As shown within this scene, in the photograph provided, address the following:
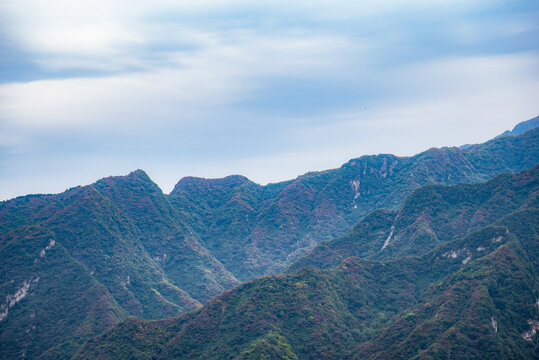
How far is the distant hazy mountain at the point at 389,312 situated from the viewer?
12375 centimetres

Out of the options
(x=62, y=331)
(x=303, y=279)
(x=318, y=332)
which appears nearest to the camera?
(x=318, y=332)

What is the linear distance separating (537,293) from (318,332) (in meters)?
66.7

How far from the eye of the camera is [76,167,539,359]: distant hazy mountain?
12375cm

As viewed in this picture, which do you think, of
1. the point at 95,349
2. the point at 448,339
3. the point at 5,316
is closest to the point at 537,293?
the point at 448,339

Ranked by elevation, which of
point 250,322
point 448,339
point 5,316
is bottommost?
point 448,339

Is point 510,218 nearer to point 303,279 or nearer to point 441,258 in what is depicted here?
point 441,258

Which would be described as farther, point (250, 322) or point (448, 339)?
point (250, 322)

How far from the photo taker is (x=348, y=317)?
163 m

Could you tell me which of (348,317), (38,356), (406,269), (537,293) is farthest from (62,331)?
(537,293)

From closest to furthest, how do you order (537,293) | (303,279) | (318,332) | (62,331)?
(537,293) < (318,332) < (303,279) < (62,331)

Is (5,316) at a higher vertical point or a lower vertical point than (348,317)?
higher

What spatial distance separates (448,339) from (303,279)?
67.2m

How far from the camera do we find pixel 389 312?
544 feet

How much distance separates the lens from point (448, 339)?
11756 cm
